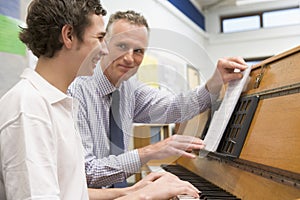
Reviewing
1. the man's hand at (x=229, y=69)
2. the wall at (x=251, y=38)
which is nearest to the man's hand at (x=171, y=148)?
the man's hand at (x=229, y=69)

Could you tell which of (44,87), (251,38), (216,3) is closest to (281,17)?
(251,38)

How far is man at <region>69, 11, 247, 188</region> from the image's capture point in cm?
125

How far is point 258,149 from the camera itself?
105 cm

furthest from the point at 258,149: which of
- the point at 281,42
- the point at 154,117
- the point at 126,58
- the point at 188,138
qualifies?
the point at 281,42

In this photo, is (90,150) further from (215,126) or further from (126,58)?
(215,126)

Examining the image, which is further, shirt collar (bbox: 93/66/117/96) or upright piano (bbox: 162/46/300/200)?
shirt collar (bbox: 93/66/117/96)

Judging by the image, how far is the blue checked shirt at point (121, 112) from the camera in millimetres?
1339

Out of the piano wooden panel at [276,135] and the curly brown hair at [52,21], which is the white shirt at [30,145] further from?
the piano wooden panel at [276,135]

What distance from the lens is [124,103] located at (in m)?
1.63

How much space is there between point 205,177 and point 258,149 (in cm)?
42

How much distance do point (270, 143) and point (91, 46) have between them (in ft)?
2.00

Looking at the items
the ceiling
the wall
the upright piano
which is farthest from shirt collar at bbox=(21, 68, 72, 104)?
the wall

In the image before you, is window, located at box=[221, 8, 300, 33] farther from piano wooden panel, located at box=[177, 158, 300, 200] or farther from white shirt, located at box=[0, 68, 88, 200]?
white shirt, located at box=[0, 68, 88, 200]

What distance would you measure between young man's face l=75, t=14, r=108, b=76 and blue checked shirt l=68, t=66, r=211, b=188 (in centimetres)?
37
